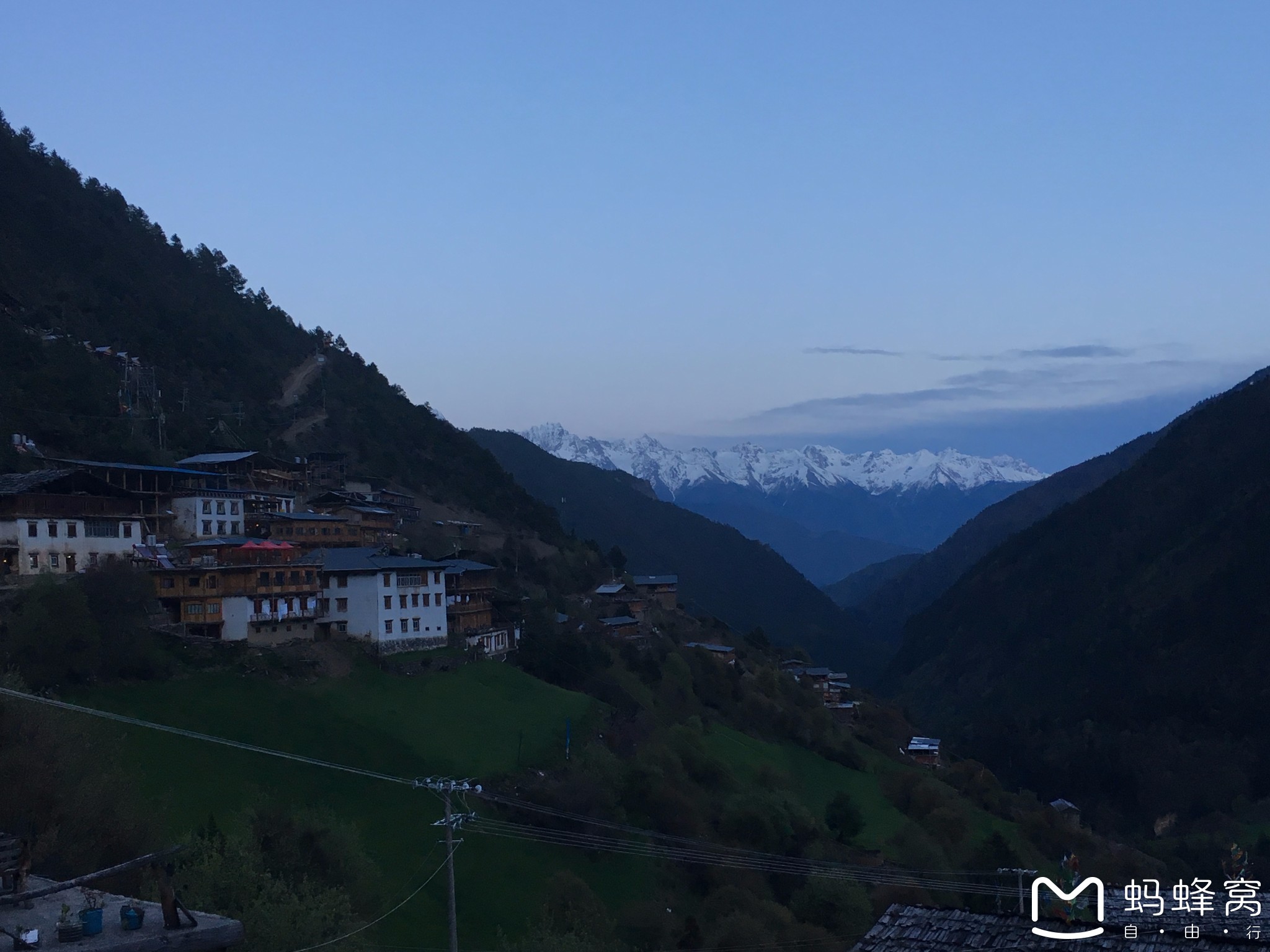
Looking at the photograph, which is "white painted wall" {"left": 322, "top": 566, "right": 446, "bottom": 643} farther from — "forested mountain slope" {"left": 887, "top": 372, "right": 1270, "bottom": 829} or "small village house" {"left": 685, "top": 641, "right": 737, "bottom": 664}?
"forested mountain slope" {"left": 887, "top": 372, "right": 1270, "bottom": 829}

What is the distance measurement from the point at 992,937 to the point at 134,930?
429 inches

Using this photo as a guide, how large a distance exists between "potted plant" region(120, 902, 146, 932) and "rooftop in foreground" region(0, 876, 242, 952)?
26 mm

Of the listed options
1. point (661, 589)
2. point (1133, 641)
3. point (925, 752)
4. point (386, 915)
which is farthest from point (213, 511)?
point (1133, 641)

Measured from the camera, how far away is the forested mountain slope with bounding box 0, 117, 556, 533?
7062 cm

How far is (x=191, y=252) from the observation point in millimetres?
132375

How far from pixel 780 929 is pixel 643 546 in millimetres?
157731

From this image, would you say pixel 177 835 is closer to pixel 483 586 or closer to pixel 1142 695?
pixel 483 586

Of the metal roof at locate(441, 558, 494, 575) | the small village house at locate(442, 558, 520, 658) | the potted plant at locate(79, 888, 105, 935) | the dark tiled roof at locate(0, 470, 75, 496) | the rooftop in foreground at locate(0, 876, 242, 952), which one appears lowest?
the small village house at locate(442, 558, 520, 658)

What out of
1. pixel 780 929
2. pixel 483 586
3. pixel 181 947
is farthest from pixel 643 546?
pixel 181 947

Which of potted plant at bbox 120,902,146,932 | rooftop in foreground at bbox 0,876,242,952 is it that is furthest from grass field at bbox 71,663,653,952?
potted plant at bbox 120,902,146,932

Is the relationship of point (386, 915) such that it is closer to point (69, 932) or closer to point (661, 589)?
point (69, 932)

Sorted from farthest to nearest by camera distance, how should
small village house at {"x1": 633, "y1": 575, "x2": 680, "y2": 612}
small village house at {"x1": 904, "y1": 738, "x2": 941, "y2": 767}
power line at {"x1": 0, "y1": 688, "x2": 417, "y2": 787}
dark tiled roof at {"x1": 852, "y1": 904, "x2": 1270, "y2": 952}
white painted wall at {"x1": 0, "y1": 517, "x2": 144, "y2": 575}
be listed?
small village house at {"x1": 633, "y1": 575, "x2": 680, "y2": 612} → small village house at {"x1": 904, "y1": 738, "x2": 941, "y2": 767} → white painted wall at {"x1": 0, "y1": 517, "x2": 144, "y2": 575} → power line at {"x1": 0, "y1": 688, "x2": 417, "y2": 787} → dark tiled roof at {"x1": 852, "y1": 904, "x2": 1270, "y2": 952}

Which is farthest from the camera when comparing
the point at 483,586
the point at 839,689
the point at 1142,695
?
the point at 1142,695

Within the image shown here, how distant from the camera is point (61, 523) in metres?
47.8
